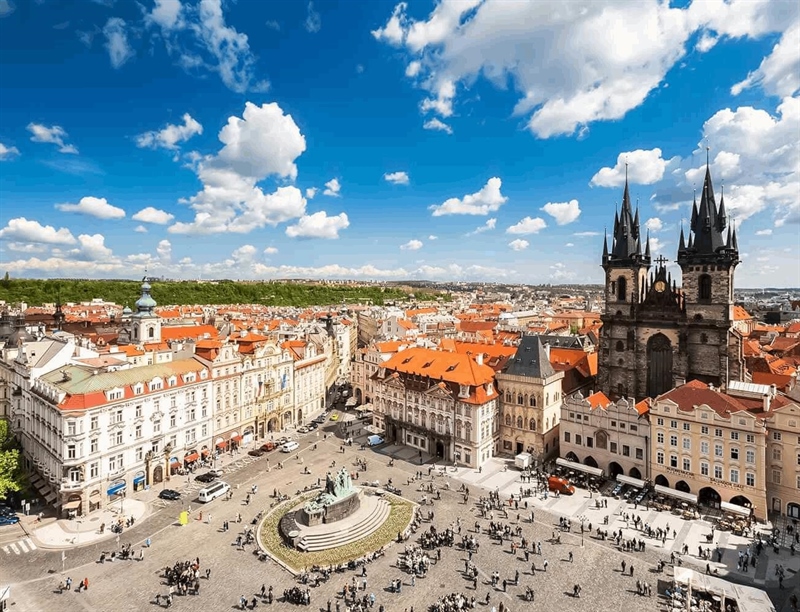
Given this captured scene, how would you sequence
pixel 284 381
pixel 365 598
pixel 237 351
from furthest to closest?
pixel 284 381 → pixel 237 351 → pixel 365 598

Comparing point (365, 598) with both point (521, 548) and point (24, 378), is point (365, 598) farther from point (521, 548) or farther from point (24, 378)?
point (24, 378)

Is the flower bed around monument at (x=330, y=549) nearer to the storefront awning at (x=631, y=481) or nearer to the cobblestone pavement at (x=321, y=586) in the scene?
the cobblestone pavement at (x=321, y=586)

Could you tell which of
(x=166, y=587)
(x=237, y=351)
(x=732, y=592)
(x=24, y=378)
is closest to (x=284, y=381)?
(x=237, y=351)

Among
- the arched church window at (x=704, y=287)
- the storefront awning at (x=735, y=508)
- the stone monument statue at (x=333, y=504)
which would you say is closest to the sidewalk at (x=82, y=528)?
the stone monument statue at (x=333, y=504)

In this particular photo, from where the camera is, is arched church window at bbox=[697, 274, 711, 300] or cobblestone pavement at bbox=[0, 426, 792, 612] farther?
arched church window at bbox=[697, 274, 711, 300]

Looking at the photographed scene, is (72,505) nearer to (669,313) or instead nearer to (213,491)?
(213,491)

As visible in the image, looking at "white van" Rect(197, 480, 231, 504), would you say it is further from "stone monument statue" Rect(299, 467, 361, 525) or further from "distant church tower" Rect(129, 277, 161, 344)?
"distant church tower" Rect(129, 277, 161, 344)

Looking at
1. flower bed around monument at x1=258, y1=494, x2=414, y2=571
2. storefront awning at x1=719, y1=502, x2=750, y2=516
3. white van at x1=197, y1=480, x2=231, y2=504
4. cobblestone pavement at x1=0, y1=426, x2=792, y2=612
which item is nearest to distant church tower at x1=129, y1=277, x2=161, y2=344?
white van at x1=197, y1=480, x2=231, y2=504
